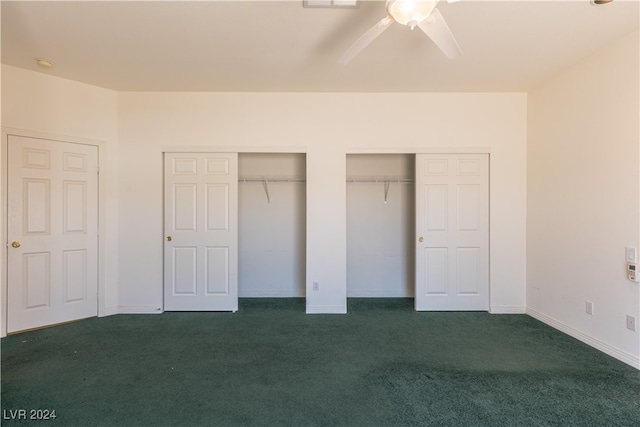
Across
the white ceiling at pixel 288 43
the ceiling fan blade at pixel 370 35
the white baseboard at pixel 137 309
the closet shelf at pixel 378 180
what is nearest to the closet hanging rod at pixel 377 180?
the closet shelf at pixel 378 180

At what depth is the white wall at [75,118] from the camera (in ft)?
9.75

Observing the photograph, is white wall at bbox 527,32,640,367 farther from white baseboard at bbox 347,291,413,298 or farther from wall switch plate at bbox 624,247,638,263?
white baseboard at bbox 347,291,413,298

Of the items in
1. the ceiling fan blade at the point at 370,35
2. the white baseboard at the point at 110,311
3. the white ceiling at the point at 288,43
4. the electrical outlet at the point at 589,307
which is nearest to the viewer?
the ceiling fan blade at the point at 370,35

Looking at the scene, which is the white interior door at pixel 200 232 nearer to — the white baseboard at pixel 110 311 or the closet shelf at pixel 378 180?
the white baseboard at pixel 110 311

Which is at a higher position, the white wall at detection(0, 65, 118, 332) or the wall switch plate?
the white wall at detection(0, 65, 118, 332)

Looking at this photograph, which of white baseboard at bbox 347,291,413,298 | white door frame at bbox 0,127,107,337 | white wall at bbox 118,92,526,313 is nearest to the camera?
white door frame at bbox 0,127,107,337

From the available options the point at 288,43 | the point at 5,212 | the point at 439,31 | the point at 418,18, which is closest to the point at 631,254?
the point at 439,31

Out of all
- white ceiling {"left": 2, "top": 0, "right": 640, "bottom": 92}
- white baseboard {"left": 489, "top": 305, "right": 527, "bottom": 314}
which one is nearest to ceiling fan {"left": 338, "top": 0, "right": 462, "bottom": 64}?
white ceiling {"left": 2, "top": 0, "right": 640, "bottom": 92}

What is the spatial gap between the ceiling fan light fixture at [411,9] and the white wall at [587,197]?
7.09ft

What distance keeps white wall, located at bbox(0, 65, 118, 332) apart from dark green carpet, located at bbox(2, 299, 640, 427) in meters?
0.84

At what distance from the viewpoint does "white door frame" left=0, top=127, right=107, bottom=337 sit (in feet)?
9.50

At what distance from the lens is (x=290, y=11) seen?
2129mm

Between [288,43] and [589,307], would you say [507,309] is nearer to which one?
[589,307]

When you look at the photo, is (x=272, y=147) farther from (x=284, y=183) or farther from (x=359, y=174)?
(x=359, y=174)
